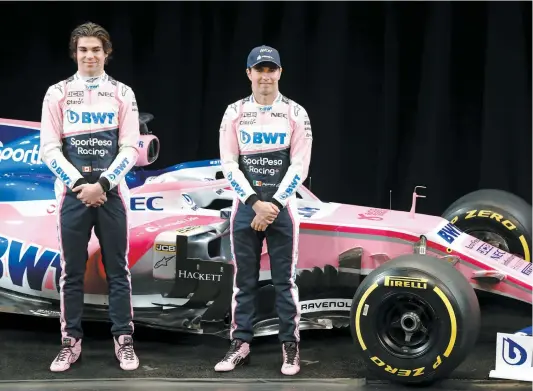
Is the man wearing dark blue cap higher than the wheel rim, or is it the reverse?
the man wearing dark blue cap

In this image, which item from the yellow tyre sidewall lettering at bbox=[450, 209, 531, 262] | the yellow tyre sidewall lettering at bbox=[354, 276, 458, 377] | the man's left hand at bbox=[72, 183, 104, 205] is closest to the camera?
the yellow tyre sidewall lettering at bbox=[354, 276, 458, 377]

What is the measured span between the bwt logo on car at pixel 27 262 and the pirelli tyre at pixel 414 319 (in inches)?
64.9

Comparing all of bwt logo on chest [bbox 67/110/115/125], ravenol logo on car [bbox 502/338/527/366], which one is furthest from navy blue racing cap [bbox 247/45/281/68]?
ravenol logo on car [bbox 502/338/527/366]

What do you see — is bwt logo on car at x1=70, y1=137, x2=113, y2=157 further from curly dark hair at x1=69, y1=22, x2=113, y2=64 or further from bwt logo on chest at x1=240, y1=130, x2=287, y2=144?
bwt logo on chest at x1=240, y1=130, x2=287, y2=144

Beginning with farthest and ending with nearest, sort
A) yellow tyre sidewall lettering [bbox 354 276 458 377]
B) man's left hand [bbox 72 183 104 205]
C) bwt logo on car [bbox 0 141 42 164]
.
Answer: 1. bwt logo on car [bbox 0 141 42 164]
2. man's left hand [bbox 72 183 104 205]
3. yellow tyre sidewall lettering [bbox 354 276 458 377]

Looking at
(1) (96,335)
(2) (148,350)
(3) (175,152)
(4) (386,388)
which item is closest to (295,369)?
(4) (386,388)

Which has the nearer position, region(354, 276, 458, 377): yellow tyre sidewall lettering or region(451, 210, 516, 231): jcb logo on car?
region(354, 276, 458, 377): yellow tyre sidewall lettering

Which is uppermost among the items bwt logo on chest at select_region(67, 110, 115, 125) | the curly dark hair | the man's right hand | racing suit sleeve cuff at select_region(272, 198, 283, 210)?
the curly dark hair

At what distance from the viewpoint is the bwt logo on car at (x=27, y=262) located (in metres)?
4.95

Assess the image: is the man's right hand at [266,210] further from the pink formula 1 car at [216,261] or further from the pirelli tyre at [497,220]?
the pirelli tyre at [497,220]

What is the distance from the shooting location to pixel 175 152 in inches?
268

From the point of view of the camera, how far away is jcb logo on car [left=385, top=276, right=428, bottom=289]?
422cm

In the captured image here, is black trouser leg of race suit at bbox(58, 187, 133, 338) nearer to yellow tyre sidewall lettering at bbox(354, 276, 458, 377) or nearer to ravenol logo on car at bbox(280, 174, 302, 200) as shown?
ravenol logo on car at bbox(280, 174, 302, 200)

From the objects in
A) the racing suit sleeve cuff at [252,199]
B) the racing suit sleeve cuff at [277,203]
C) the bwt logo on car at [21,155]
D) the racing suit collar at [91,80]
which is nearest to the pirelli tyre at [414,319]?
the racing suit sleeve cuff at [277,203]
